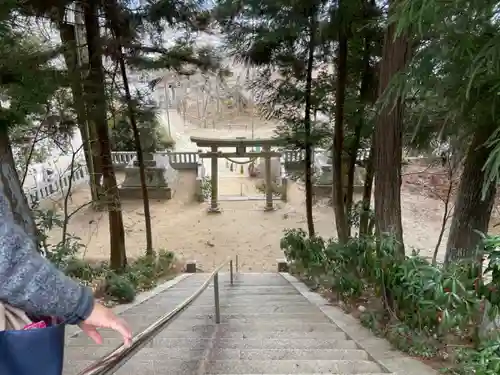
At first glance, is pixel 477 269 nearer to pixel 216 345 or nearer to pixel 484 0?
pixel 484 0

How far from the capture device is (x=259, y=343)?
259cm

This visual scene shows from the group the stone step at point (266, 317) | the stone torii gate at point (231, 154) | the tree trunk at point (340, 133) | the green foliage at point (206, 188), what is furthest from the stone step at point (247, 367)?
the green foliage at point (206, 188)

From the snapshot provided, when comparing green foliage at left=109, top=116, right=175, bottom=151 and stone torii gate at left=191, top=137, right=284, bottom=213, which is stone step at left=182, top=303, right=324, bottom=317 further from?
stone torii gate at left=191, top=137, right=284, bottom=213

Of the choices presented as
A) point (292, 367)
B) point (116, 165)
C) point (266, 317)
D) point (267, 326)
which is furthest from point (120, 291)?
point (116, 165)

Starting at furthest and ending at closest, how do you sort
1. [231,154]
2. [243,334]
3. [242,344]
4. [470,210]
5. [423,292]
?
[231,154] → [470,210] → [243,334] → [242,344] → [423,292]

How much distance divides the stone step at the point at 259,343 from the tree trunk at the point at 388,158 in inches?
32.7

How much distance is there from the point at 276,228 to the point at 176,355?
7.64 m

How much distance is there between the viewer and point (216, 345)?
2.54 meters

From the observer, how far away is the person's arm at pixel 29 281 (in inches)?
33.2

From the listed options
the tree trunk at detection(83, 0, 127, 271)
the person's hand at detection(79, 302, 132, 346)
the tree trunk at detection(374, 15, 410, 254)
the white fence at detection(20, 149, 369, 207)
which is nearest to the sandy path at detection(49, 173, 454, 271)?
the white fence at detection(20, 149, 369, 207)

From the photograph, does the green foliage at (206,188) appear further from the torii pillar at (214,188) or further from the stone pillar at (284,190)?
the stone pillar at (284,190)

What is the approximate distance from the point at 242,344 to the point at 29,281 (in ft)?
6.24

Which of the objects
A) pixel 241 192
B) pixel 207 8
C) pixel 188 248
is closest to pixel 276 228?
pixel 188 248

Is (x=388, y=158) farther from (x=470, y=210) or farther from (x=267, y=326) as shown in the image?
(x=267, y=326)
